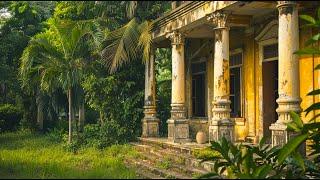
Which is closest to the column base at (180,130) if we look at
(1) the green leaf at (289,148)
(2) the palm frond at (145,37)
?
(2) the palm frond at (145,37)

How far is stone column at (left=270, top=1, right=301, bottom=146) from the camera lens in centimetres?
816

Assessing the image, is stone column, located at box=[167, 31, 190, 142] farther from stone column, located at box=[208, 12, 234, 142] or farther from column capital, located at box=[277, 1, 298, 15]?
column capital, located at box=[277, 1, 298, 15]

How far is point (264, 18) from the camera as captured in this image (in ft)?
37.6

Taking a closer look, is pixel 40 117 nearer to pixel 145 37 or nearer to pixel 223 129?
pixel 145 37

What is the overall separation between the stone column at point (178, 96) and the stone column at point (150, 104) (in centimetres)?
171

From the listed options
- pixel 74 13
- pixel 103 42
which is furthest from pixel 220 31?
pixel 74 13

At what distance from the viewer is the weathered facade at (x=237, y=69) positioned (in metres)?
8.36

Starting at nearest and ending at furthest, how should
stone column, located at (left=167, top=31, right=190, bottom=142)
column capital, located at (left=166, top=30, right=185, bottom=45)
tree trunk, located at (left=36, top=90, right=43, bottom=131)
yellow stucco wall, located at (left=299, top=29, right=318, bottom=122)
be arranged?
yellow stucco wall, located at (left=299, top=29, right=318, bottom=122) → stone column, located at (left=167, top=31, right=190, bottom=142) → column capital, located at (left=166, top=30, right=185, bottom=45) → tree trunk, located at (left=36, top=90, right=43, bottom=131)

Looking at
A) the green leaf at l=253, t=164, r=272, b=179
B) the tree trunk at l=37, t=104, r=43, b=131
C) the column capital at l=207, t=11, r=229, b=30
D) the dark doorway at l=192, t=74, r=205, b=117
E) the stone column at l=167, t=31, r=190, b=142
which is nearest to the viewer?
the green leaf at l=253, t=164, r=272, b=179

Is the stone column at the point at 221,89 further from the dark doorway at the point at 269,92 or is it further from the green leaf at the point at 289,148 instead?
the green leaf at the point at 289,148

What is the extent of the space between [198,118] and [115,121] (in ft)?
9.66

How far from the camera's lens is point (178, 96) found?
12914 millimetres

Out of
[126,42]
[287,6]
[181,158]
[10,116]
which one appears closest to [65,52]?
[126,42]

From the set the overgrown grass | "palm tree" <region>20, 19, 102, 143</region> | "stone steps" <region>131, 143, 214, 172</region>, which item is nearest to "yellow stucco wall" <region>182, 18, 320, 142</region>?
"stone steps" <region>131, 143, 214, 172</region>
